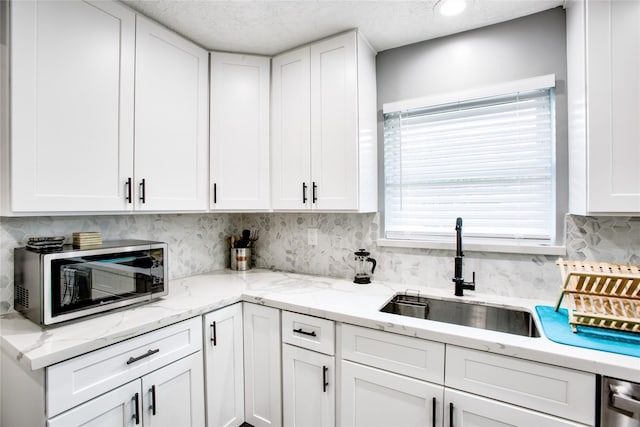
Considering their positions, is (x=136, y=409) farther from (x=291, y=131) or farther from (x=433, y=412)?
(x=291, y=131)

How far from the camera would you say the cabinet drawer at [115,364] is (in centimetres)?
107

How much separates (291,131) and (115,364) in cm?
155

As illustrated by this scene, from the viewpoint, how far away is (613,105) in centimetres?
127

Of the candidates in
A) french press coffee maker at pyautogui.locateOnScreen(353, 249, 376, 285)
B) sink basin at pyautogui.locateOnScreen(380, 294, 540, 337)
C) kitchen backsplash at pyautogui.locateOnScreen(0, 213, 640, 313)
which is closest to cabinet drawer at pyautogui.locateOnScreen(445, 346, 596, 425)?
sink basin at pyautogui.locateOnScreen(380, 294, 540, 337)

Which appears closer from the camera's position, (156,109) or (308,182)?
(156,109)

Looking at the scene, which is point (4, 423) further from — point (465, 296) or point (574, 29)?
point (574, 29)

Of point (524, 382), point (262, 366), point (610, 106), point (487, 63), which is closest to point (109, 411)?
point (262, 366)

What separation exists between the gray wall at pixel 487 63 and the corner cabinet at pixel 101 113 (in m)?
1.27

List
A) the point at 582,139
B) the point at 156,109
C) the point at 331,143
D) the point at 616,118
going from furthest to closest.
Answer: the point at 331,143, the point at 156,109, the point at 582,139, the point at 616,118

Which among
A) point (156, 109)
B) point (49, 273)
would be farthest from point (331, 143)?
point (49, 273)

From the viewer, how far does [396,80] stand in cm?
204

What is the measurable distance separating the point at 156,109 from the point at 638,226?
2503 mm

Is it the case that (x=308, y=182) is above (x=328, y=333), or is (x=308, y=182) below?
above

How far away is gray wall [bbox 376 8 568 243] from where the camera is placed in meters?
1.62
